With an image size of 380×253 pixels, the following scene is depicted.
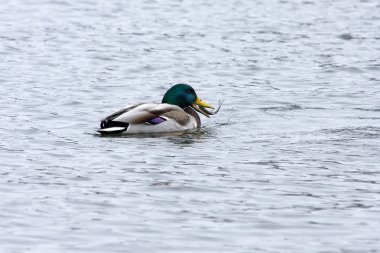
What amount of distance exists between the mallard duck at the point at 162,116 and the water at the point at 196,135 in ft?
0.78

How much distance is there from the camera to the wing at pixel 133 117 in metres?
16.2

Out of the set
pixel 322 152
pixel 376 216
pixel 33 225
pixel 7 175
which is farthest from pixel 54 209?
pixel 322 152

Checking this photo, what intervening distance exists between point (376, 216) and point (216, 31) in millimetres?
16768

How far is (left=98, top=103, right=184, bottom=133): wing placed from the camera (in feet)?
53.2

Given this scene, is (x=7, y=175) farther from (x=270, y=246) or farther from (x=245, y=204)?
(x=270, y=246)

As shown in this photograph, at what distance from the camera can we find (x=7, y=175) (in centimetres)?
1345

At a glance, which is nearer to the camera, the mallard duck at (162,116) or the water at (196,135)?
the water at (196,135)

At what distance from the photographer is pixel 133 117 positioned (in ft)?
53.7

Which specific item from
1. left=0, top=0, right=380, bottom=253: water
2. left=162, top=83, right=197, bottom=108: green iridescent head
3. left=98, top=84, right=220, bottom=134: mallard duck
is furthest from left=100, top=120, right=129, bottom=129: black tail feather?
left=162, top=83, right=197, bottom=108: green iridescent head

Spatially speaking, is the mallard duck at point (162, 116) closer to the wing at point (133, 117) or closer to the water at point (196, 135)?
the wing at point (133, 117)

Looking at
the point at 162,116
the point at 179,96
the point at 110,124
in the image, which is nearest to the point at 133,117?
the point at 110,124

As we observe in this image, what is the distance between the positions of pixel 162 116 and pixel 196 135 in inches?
21.6

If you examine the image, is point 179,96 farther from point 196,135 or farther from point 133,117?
point 133,117

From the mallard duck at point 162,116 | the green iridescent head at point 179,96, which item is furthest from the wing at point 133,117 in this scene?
the green iridescent head at point 179,96
